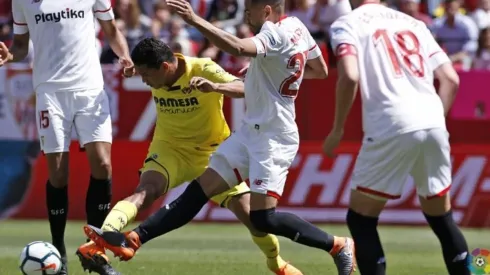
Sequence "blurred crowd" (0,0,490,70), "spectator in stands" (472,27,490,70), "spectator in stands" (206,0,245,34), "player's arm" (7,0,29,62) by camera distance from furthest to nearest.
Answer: "spectator in stands" (206,0,245,34) < "blurred crowd" (0,0,490,70) < "spectator in stands" (472,27,490,70) < "player's arm" (7,0,29,62)

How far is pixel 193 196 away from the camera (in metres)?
8.91

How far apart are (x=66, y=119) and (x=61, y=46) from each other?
2.08 ft

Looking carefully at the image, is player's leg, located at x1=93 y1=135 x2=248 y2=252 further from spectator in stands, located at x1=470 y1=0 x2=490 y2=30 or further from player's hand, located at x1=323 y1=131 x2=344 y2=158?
spectator in stands, located at x1=470 y1=0 x2=490 y2=30

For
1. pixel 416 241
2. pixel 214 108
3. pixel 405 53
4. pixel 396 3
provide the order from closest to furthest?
pixel 405 53 < pixel 214 108 < pixel 416 241 < pixel 396 3

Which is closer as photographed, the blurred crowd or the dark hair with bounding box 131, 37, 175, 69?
the dark hair with bounding box 131, 37, 175, 69

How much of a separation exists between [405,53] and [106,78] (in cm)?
885

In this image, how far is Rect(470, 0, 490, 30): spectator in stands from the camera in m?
18.7

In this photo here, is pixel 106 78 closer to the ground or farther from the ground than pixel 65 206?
closer to the ground

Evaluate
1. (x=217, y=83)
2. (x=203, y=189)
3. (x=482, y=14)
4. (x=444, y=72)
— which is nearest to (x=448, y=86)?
(x=444, y=72)

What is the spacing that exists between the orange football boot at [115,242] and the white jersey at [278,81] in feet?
4.49

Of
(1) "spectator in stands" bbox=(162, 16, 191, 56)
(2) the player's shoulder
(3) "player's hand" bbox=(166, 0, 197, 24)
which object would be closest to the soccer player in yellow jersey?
(2) the player's shoulder

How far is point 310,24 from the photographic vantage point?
1794 cm

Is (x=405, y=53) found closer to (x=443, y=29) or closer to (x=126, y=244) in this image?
(x=126, y=244)

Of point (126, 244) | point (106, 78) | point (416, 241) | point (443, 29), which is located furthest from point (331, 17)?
point (126, 244)
